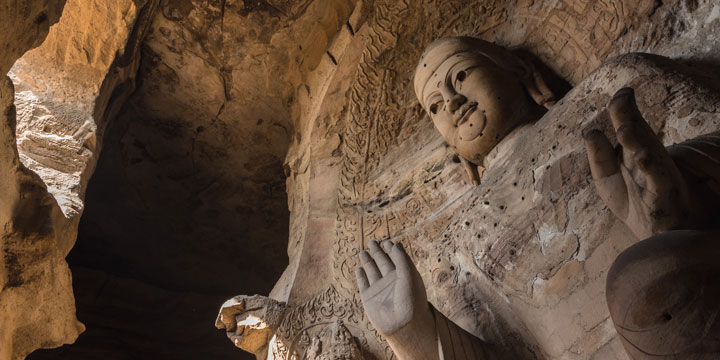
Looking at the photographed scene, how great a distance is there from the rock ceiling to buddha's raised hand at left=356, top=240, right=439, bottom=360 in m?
0.41

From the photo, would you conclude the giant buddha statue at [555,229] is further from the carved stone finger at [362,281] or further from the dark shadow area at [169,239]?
the dark shadow area at [169,239]

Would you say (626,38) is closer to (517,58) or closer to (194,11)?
(517,58)

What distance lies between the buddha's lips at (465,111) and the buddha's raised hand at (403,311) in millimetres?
1006

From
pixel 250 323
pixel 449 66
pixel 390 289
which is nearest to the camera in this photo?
pixel 390 289

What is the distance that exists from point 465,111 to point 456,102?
7 centimetres

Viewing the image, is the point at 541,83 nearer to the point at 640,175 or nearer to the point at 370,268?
the point at 370,268

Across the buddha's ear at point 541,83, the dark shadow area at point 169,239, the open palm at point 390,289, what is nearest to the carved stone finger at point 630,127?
the open palm at point 390,289

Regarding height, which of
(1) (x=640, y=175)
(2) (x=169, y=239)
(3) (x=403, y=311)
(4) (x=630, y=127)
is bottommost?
(2) (x=169, y=239)

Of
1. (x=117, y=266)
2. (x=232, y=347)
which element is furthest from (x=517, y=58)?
(x=117, y=266)

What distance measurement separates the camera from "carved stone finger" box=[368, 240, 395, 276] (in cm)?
274

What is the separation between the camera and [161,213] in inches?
274

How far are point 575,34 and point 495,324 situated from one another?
194cm

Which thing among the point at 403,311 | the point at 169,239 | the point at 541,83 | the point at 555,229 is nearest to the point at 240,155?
the point at 169,239

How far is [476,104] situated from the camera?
11.0ft
